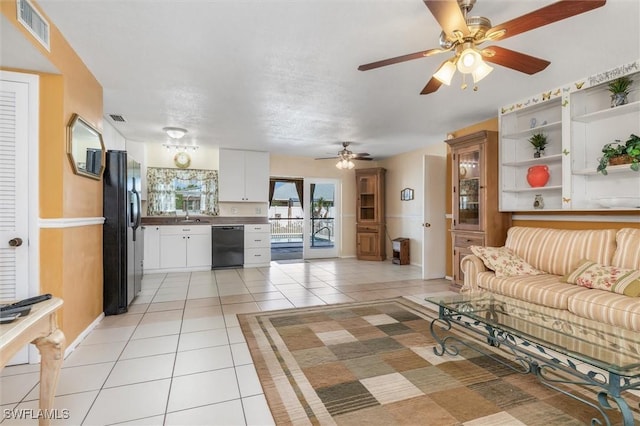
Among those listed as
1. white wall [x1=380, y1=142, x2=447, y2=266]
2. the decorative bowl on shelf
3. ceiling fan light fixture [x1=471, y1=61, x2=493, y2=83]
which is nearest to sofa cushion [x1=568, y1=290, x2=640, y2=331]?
the decorative bowl on shelf

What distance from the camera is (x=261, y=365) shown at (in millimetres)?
2238

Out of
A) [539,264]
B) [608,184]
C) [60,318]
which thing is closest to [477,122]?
[608,184]

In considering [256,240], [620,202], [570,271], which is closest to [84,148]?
[256,240]

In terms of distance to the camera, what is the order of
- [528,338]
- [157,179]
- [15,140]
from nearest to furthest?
[528,338] < [15,140] < [157,179]

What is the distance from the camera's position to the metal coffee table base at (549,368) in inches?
57.7

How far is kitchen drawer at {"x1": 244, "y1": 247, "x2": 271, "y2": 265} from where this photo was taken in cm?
623

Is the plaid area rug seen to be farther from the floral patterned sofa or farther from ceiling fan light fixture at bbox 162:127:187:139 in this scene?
ceiling fan light fixture at bbox 162:127:187:139

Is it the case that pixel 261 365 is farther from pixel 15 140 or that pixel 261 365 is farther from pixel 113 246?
pixel 15 140

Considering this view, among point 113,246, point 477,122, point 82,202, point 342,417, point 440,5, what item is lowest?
point 342,417

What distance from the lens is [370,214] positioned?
7367 mm

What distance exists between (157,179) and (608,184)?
6.84 metres

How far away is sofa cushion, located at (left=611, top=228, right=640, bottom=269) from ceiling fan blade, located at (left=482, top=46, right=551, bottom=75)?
178 cm

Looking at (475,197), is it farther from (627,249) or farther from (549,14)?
(549,14)

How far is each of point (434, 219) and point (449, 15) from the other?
392cm
